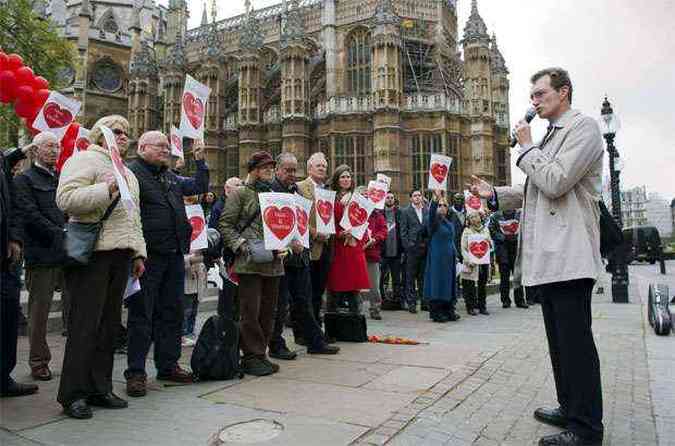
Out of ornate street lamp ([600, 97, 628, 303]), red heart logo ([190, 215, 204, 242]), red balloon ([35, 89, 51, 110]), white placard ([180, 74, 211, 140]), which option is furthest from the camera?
ornate street lamp ([600, 97, 628, 303])

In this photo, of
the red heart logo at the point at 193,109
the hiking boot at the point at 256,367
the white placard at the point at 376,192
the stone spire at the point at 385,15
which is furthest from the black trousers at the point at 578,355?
the stone spire at the point at 385,15

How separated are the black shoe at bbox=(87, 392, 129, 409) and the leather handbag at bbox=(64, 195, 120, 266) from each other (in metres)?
0.99

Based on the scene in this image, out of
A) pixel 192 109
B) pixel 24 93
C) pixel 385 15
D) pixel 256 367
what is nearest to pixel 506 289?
pixel 256 367

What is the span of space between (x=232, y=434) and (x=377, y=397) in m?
1.24

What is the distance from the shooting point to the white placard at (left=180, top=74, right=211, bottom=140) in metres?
5.28

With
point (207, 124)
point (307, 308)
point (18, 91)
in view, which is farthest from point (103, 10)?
point (307, 308)

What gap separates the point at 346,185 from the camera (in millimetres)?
6941

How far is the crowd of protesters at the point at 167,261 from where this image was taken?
3.26m

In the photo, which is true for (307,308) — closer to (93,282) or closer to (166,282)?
(166,282)

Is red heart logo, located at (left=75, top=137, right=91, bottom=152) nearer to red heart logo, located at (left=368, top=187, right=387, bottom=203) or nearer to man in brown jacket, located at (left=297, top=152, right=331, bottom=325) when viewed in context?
man in brown jacket, located at (left=297, top=152, right=331, bottom=325)

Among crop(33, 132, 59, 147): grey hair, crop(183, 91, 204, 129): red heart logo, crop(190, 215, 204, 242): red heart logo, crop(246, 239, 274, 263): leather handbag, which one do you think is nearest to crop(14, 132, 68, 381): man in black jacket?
crop(33, 132, 59, 147): grey hair

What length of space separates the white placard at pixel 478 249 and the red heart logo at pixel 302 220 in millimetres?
4858

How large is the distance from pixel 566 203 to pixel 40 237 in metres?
4.27

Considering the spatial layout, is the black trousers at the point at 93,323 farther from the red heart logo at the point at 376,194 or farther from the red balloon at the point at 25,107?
the red heart logo at the point at 376,194
